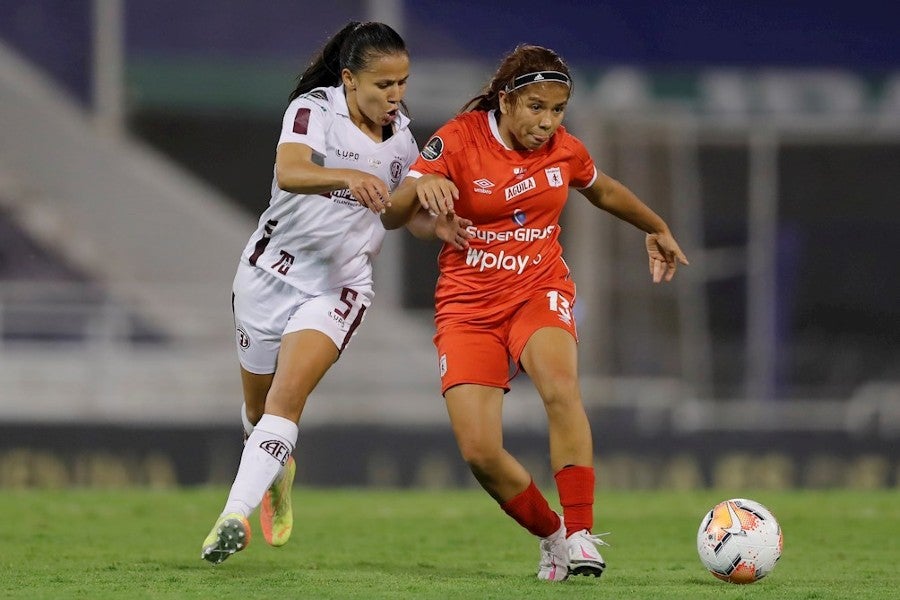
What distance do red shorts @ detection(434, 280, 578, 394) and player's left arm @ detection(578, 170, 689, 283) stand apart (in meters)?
0.49

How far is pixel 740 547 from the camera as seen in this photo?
5.90 metres

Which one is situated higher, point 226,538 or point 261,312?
point 261,312

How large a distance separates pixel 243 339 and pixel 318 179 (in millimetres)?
1098

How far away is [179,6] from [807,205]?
998 centimetres

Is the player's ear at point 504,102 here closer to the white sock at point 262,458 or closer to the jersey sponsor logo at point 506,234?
the jersey sponsor logo at point 506,234

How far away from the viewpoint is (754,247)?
18766 millimetres

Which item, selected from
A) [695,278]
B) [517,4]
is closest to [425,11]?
[517,4]

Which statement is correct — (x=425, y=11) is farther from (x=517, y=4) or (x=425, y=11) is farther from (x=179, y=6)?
(x=179, y=6)

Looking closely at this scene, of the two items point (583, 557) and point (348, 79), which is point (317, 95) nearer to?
point (348, 79)

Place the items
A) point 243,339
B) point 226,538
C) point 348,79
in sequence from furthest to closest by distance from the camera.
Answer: point 243,339
point 348,79
point 226,538

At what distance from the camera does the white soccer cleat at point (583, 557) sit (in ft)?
19.2

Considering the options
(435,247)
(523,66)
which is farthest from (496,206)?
(435,247)

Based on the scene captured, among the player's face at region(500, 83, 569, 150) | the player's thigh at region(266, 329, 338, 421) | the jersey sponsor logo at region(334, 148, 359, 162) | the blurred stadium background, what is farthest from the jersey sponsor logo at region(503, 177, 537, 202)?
the blurred stadium background

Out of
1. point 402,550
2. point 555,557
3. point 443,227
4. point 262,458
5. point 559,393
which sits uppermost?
point 443,227
